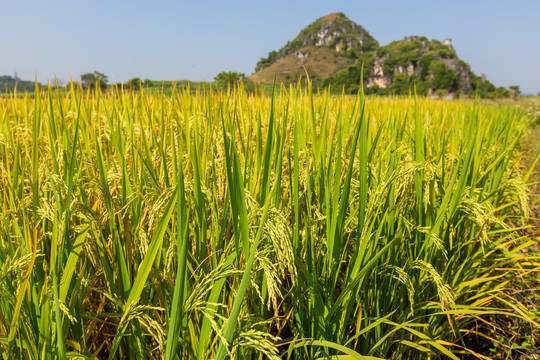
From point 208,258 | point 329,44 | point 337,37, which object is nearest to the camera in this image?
point 208,258

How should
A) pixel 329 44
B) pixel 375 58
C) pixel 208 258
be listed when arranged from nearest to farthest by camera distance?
pixel 208 258, pixel 375 58, pixel 329 44

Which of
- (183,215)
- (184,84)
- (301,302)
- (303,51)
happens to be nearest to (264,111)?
(184,84)

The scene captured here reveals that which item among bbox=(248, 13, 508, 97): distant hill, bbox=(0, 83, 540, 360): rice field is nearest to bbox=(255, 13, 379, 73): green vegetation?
bbox=(248, 13, 508, 97): distant hill

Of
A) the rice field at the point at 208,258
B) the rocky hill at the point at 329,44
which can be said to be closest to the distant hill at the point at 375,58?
the rocky hill at the point at 329,44

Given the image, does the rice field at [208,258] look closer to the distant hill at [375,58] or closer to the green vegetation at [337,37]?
the distant hill at [375,58]

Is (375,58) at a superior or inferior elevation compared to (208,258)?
superior

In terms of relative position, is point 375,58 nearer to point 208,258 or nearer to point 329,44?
point 329,44

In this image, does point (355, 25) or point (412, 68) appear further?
point (355, 25)

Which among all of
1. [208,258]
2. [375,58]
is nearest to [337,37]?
[375,58]

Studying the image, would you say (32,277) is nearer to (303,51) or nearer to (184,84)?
(184,84)

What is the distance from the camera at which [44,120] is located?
1786 mm

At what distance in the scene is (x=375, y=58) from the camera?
103750 millimetres

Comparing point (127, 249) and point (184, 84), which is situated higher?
point (184, 84)

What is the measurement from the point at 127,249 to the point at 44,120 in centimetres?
131
